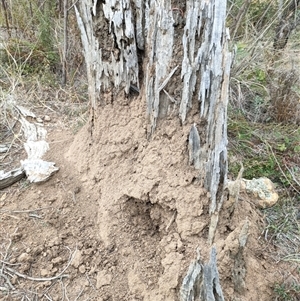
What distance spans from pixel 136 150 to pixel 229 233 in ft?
1.96

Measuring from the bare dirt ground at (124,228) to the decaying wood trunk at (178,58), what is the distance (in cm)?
8

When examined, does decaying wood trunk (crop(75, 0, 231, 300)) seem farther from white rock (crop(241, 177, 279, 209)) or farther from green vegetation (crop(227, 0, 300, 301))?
white rock (crop(241, 177, 279, 209))

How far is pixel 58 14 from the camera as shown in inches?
142

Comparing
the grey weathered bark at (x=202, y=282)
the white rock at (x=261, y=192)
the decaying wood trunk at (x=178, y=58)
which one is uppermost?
the decaying wood trunk at (x=178, y=58)

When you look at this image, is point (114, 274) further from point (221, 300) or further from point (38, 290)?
point (221, 300)

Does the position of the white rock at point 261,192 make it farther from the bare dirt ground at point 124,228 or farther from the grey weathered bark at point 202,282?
the grey weathered bark at point 202,282

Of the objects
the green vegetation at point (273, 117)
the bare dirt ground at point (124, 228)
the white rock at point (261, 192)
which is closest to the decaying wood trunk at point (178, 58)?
the bare dirt ground at point (124, 228)

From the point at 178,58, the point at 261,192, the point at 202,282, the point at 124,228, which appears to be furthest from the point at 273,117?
the point at 202,282

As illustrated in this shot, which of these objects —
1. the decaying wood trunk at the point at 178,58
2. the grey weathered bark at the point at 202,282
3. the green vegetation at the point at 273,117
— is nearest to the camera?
the grey weathered bark at the point at 202,282

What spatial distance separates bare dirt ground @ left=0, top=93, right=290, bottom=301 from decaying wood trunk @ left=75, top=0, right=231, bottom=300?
A: 80 millimetres

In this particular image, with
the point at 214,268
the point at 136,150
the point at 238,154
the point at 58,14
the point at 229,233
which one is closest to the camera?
the point at 214,268

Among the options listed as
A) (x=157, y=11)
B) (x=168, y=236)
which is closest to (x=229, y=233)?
(x=168, y=236)

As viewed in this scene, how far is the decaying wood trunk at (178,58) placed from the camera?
4.91 feet

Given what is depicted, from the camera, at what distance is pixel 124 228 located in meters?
1.72
